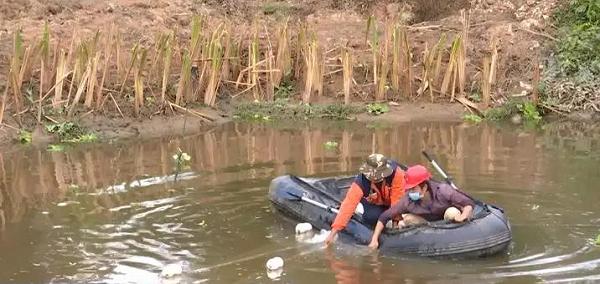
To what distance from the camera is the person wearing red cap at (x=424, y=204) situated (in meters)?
7.33

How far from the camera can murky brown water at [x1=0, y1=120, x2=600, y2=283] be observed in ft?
23.2

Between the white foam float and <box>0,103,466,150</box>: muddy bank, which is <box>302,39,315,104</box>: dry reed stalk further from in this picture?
the white foam float

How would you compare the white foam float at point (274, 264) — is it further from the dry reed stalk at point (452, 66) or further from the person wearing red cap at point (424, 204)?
the dry reed stalk at point (452, 66)

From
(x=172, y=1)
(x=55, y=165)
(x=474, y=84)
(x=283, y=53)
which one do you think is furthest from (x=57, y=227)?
(x=172, y=1)

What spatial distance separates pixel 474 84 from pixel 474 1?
11.0 ft

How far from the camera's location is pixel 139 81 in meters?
13.7

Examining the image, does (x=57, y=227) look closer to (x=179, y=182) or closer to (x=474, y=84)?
(x=179, y=182)

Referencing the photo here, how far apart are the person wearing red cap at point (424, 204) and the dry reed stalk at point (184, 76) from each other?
7.14m

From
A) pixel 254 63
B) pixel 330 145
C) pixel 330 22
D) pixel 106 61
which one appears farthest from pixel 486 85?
pixel 106 61

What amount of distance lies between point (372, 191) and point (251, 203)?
181 cm

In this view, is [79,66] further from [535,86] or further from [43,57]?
[535,86]

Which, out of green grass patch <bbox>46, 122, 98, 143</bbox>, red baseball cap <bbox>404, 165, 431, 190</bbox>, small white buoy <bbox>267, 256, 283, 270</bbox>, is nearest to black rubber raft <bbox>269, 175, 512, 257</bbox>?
red baseball cap <bbox>404, 165, 431, 190</bbox>

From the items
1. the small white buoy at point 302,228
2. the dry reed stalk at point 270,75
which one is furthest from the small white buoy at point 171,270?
the dry reed stalk at point 270,75

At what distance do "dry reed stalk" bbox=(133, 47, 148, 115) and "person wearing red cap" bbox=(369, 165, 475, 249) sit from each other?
6.97 meters
